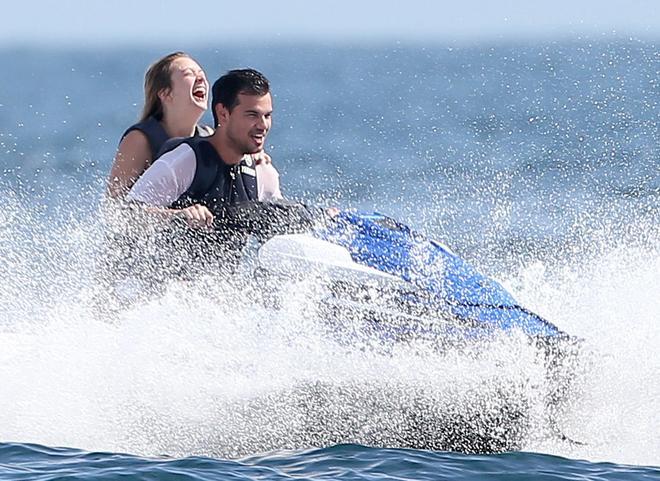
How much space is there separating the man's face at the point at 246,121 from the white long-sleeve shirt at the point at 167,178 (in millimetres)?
205

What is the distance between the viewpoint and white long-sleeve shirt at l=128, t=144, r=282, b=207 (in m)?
6.15

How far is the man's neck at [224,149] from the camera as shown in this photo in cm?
623

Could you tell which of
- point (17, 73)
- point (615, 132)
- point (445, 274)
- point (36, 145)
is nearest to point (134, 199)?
point (445, 274)

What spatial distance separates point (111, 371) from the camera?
241 inches

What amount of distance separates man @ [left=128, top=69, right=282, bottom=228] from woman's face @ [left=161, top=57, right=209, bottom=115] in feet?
2.03

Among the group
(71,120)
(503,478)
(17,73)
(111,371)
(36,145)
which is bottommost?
(503,478)

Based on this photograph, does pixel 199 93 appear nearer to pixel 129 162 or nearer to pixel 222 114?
pixel 129 162

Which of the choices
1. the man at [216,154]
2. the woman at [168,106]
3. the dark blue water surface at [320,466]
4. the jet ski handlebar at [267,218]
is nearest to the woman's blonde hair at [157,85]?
the woman at [168,106]

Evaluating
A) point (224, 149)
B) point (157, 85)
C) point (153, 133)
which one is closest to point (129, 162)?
point (153, 133)

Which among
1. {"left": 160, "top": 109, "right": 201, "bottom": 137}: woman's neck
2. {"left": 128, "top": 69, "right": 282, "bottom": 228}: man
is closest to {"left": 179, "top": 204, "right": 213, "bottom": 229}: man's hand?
{"left": 128, "top": 69, "right": 282, "bottom": 228}: man

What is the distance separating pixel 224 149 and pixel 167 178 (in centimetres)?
30

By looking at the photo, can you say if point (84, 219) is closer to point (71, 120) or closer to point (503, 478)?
point (503, 478)

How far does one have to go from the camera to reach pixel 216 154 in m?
6.23

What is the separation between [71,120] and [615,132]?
53.8 feet
